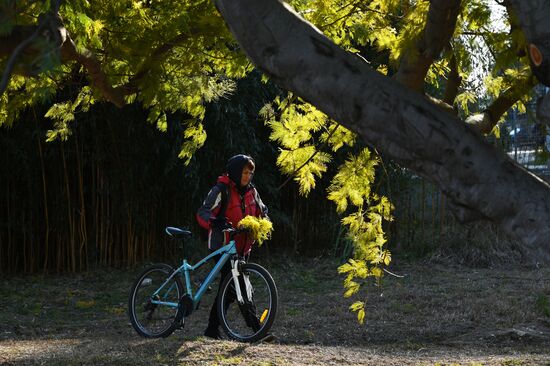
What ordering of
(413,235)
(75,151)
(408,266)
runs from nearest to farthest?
(75,151) < (408,266) < (413,235)

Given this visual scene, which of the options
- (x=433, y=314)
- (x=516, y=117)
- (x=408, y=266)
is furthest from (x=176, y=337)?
(x=516, y=117)

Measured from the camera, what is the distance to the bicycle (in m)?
7.09

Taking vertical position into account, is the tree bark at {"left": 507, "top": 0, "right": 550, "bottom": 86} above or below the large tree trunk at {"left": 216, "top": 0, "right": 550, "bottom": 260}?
above

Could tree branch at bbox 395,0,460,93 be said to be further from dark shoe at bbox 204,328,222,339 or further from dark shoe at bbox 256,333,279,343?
dark shoe at bbox 204,328,222,339

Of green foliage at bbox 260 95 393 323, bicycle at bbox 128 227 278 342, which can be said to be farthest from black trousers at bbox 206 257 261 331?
green foliage at bbox 260 95 393 323

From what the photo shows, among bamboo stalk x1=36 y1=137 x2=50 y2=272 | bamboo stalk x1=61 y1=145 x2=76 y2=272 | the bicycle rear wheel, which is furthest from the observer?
bamboo stalk x1=61 y1=145 x2=76 y2=272

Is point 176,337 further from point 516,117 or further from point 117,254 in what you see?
point 516,117

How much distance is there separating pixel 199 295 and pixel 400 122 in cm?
398

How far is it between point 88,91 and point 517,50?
17.5 feet

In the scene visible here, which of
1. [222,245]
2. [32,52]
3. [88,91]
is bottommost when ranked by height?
[222,245]

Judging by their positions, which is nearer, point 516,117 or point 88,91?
point 88,91

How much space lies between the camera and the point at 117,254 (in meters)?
12.4

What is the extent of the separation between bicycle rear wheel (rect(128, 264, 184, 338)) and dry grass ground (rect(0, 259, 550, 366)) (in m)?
0.15

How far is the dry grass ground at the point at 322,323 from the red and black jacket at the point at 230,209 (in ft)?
2.58
